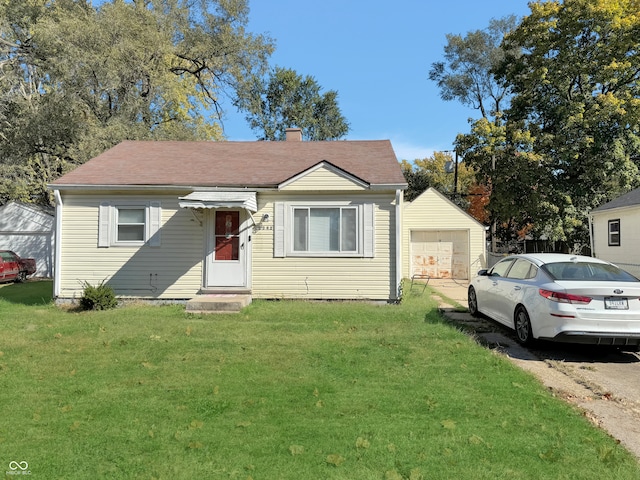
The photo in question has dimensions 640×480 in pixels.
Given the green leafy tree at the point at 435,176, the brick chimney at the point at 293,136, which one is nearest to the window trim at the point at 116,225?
the brick chimney at the point at 293,136

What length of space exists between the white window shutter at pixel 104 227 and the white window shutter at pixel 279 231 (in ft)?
13.8

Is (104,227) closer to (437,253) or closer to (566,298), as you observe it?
(566,298)

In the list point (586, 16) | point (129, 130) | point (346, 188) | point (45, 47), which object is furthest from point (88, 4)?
point (586, 16)

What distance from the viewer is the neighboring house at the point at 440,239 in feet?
61.6

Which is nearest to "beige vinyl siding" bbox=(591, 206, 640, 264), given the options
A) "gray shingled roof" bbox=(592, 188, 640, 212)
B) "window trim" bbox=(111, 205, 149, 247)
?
"gray shingled roof" bbox=(592, 188, 640, 212)

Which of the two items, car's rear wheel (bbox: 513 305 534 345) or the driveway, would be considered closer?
the driveway

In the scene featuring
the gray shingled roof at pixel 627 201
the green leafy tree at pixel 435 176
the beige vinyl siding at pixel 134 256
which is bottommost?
the beige vinyl siding at pixel 134 256

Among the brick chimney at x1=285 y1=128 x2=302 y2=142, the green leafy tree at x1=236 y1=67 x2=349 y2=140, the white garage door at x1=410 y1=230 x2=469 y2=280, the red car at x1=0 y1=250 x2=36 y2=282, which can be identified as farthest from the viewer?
the green leafy tree at x1=236 y1=67 x2=349 y2=140

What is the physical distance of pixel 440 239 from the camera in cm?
1922

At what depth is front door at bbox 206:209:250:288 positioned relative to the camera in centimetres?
1080

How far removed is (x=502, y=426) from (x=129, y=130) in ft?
65.2

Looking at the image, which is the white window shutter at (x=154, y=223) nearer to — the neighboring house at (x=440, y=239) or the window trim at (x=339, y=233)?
the window trim at (x=339, y=233)

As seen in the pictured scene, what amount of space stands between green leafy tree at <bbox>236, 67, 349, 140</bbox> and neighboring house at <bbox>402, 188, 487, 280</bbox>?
69.0ft

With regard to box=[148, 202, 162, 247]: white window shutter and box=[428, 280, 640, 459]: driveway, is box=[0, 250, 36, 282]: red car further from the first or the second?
box=[428, 280, 640, 459]: driveway
